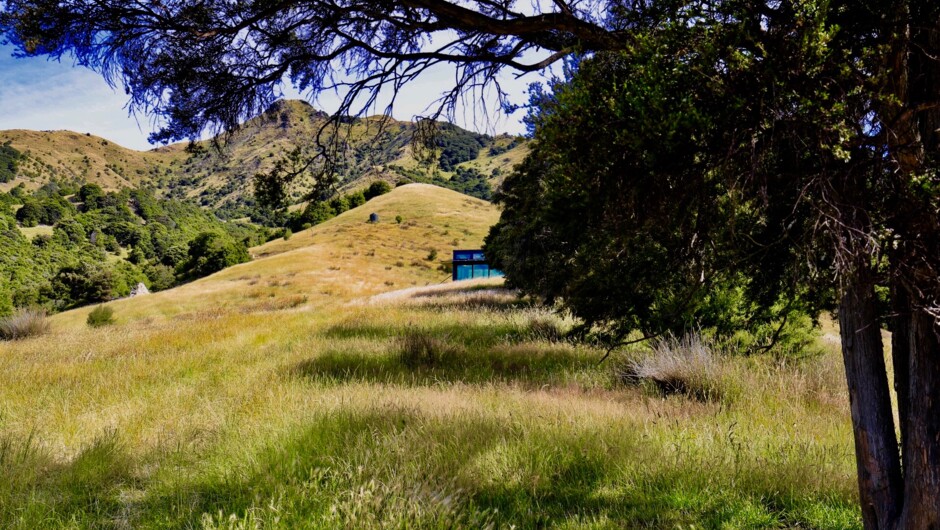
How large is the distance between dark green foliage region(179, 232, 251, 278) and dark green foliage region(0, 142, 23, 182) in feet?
507

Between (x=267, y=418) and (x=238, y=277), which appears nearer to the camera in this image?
(x=267, y=418)

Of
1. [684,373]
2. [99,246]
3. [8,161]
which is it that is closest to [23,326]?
[684,373]

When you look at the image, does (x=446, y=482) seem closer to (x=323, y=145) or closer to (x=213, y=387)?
(x=323, y=145)

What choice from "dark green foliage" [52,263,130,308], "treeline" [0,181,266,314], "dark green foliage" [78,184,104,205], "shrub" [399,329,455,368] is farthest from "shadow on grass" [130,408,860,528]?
"dark green foliage" [78,184,104,205]

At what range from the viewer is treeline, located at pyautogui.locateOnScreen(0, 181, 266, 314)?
6431 cm

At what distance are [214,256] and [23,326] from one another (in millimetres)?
59318

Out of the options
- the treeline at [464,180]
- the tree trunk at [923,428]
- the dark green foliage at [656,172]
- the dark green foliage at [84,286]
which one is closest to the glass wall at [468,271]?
the dark green foliage at [656,172]

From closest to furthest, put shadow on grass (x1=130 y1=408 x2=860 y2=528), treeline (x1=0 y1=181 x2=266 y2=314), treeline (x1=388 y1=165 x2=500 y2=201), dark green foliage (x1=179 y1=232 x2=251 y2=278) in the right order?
shadow on grass (x1=130 y1=408 x2=860 y2=528), treeline (x1=0 y1=181 x2=266 y2=314), dark green foliage (x1=179 y1=232 x2=251 y2=278), treeline (x1=388 y1=165 x2=500 y2=201)

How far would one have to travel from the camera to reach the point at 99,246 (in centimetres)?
10550

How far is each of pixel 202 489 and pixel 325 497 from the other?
3.54 ft

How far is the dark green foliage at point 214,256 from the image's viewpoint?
67500 millimetres

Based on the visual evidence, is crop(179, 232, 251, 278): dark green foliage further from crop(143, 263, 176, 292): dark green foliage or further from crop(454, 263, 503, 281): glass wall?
crop(454, 263, 503, 281): glass wall

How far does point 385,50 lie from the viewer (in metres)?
5.55

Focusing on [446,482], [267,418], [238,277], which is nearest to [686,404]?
[446,482]
